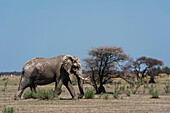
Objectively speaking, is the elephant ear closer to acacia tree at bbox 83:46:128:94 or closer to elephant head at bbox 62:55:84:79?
elephant head at bbox 62:55:84:79

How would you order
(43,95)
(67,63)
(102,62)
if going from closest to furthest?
(43,95) → (67,63) → (102,62)

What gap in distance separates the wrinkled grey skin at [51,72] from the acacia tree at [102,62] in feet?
25.4

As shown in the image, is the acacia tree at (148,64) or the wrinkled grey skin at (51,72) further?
the acacia tree at (148,64)

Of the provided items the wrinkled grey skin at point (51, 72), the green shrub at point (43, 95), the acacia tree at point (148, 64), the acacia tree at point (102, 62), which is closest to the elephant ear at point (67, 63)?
the wrinkled grey skin at point (51, 72)

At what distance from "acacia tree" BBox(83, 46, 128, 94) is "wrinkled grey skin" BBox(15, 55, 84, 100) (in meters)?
7.73

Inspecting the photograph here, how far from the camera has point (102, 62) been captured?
95.9 ft

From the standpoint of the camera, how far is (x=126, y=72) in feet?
94.6

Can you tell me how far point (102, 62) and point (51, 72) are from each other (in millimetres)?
8806

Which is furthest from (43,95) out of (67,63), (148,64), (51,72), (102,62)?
(148,64)

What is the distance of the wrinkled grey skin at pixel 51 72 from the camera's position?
2089 centimetres

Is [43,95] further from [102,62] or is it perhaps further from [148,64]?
[148,64]

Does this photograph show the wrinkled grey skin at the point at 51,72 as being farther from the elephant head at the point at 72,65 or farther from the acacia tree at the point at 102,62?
the acacia tree at the point at 102,62

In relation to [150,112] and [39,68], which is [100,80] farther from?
[150,112]

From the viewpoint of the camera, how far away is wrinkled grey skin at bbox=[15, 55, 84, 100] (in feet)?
68.5
